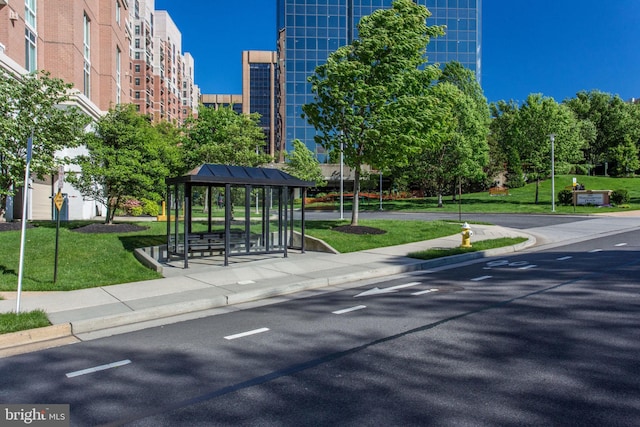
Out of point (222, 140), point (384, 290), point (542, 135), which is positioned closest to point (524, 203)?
point (542, 135)

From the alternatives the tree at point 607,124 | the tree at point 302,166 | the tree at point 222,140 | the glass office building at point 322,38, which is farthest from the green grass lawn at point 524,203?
the glass office building at point 322,38

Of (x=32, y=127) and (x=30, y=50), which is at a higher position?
(x=30, y=50)

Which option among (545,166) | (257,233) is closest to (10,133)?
(257,233)

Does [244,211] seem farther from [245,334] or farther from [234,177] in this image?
[245,334]

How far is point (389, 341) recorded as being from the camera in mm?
5379

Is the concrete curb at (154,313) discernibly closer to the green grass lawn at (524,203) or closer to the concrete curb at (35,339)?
the concrete curb at (35,339)

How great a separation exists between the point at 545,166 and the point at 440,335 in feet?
138

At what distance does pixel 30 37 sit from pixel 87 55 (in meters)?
5.71

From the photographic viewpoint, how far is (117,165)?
16312mm

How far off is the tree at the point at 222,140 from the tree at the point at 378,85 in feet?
37.9

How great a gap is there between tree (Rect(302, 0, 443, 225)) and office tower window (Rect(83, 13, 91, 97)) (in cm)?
1856

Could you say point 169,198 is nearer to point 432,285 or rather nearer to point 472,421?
point 432,285

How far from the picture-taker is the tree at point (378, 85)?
1650cm

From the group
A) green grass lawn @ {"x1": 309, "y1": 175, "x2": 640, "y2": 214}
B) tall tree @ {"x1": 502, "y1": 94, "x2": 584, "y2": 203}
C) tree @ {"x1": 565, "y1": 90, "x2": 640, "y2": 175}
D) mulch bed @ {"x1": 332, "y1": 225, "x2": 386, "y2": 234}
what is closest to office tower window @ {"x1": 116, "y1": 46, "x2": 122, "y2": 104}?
green grass lawn @ {"x1": 309, "y1": 175, "x2": 640, "y2": 214}
